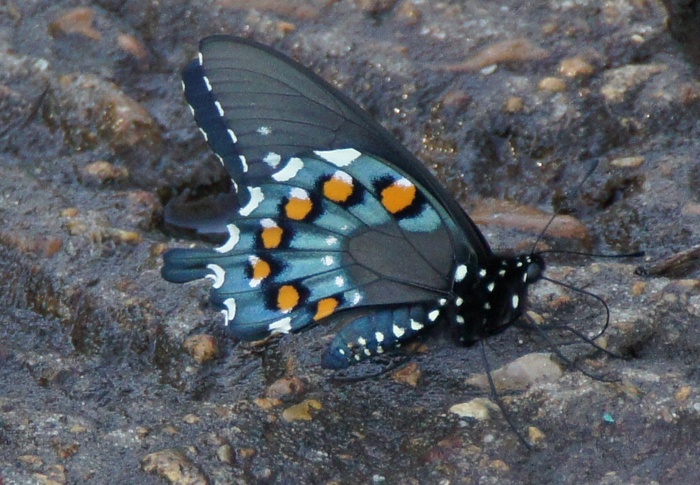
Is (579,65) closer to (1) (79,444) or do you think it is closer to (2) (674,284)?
(2) (674,284)

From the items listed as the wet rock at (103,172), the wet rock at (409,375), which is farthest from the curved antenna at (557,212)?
the wet rock at (103,172)

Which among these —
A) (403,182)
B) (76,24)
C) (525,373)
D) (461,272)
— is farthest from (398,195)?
(76,24)

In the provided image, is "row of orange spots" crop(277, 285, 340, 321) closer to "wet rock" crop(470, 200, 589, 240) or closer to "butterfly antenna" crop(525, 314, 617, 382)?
"butterfly antenna" crop(525, 314, 617, 382)

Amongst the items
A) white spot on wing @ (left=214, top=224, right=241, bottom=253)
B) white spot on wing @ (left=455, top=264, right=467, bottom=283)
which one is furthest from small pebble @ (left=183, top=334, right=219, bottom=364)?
white spot on wing @ (left=455, top=264, right=467, bottom=283)

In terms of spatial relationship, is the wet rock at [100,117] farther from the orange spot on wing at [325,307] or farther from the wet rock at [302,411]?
the wet rock at [302,411]

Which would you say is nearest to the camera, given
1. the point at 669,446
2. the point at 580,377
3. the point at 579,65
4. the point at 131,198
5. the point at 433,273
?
the point at 669,446

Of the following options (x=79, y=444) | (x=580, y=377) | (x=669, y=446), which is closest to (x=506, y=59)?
(x=580, y=377)
